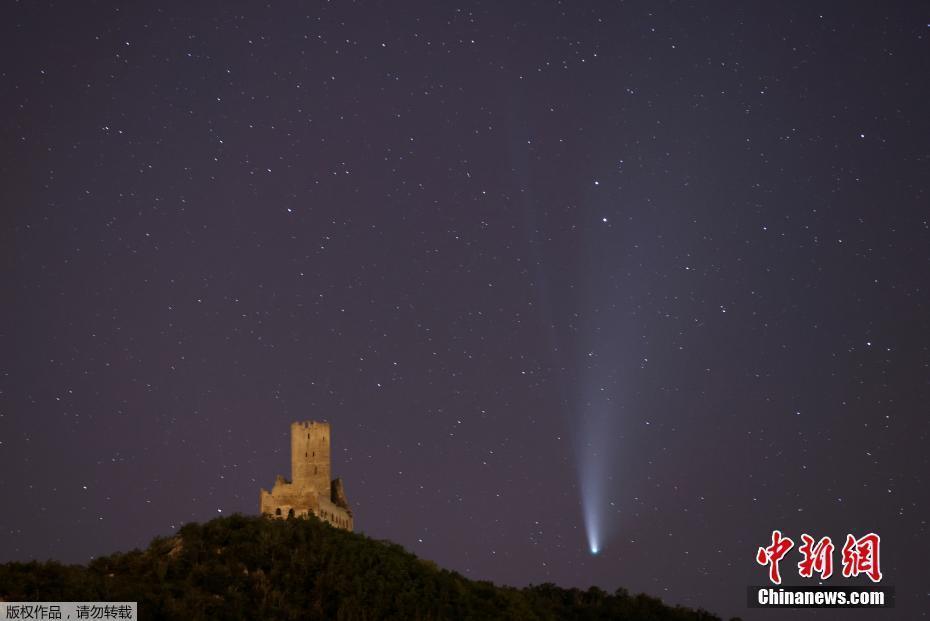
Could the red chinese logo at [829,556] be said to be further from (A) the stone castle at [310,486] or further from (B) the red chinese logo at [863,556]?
(A) the stone castle at [310,486]

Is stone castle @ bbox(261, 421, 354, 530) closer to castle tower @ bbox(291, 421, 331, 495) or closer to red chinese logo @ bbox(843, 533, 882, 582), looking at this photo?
castle tower @ bbox(291, 421, 331, 495)

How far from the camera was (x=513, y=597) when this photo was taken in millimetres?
45562

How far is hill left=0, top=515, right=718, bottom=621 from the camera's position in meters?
34.3

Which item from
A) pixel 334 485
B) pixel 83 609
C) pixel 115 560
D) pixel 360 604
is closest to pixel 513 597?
pixel 360 604

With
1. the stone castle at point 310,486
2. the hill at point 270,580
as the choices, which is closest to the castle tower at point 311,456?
the stone castle at point 310,486

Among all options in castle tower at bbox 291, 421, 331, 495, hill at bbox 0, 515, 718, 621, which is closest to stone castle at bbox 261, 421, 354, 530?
castle tower at bbox 291, 421, 331, 495

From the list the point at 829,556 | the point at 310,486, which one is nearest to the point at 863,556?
the point at 829,556

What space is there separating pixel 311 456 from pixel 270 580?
35000mm

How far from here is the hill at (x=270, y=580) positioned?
3431 centimetres

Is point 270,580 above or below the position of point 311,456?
below

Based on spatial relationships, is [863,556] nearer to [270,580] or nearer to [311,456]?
[270,580]

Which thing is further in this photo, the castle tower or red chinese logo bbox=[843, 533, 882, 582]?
the castle tower

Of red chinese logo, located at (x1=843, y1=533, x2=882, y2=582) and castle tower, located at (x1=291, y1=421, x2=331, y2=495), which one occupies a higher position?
castle tower, located at (x1=291, y1=421, x2=331, y2=495)

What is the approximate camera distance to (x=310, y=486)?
7262 cm
